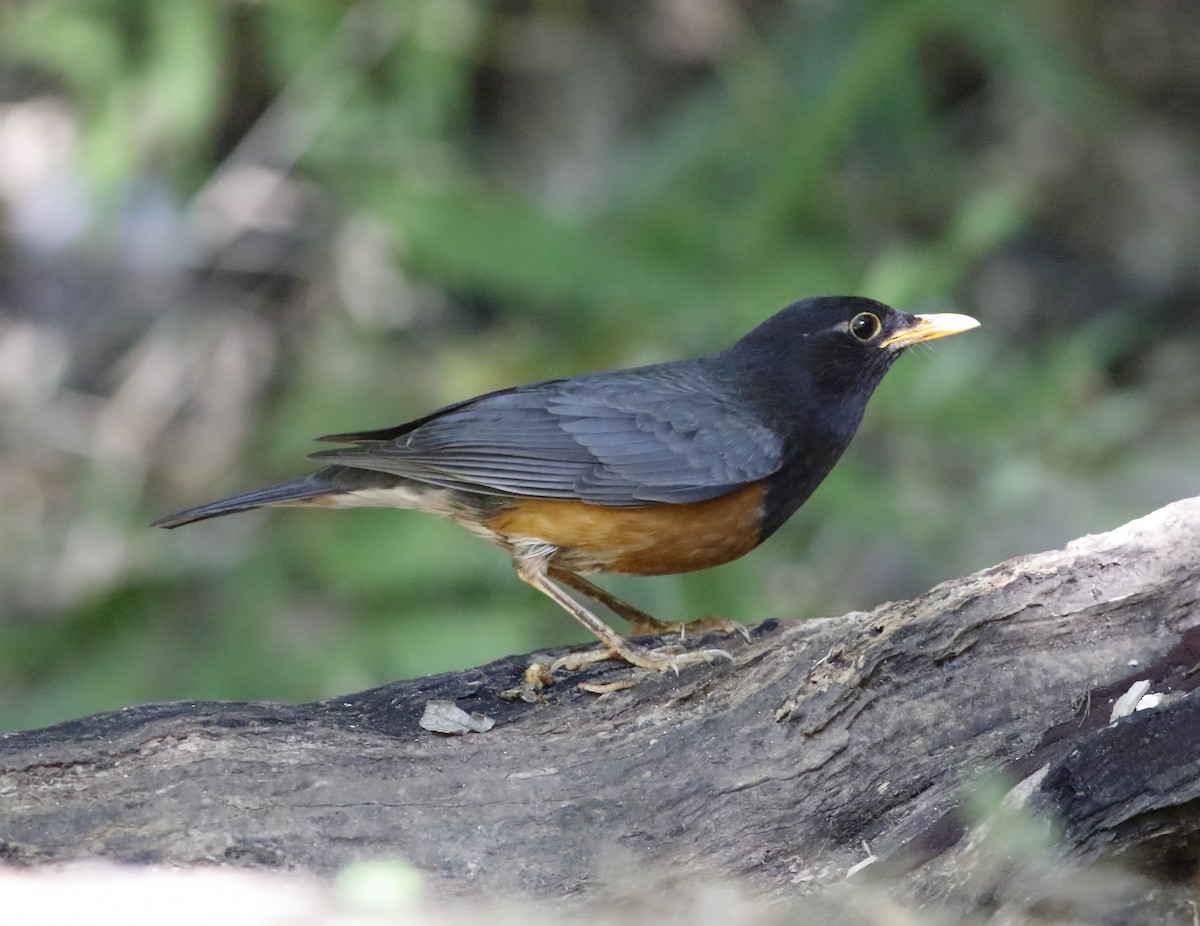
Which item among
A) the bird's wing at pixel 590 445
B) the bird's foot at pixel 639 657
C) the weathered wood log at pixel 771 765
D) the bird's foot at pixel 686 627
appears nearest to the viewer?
the weathered wood log at pixel 771 765

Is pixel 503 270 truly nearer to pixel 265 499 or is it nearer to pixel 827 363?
pixel 827 363

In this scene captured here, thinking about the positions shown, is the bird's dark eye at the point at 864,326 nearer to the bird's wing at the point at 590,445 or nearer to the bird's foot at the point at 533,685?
the bird's wing at the point at 590,445

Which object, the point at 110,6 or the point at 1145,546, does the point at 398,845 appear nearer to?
the point at 1145,546

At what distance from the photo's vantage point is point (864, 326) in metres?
5.95

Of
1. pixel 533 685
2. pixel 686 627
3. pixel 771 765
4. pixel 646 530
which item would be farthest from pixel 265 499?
pixel 771 765

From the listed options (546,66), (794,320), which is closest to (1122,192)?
(546,66)

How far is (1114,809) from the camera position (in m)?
3.74

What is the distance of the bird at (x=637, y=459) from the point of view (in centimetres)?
547

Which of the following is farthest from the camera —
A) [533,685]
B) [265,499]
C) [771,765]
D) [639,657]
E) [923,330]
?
[923,330]

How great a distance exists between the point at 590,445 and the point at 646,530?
473mm

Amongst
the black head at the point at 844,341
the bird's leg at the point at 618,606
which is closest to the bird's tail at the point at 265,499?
the bird's leg at the point at 618,606

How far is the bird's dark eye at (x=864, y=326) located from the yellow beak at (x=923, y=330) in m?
0.07

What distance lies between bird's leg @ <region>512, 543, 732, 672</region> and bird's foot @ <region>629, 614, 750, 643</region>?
25 cm

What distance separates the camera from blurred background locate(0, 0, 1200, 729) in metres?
7.37
